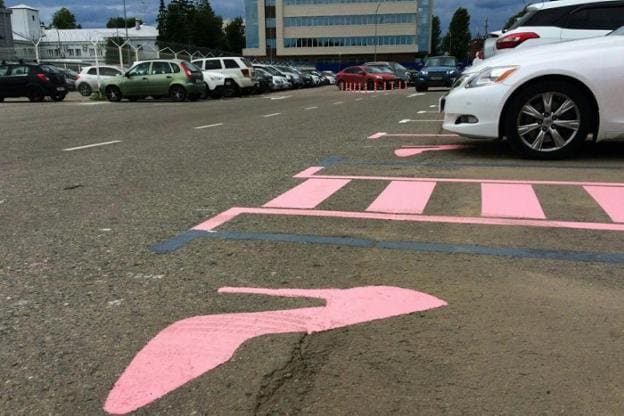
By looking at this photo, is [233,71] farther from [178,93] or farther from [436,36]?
[436,36]

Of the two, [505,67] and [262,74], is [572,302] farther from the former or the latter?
[262,74]

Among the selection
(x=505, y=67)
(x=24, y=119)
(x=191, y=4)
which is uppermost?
(x=191, y=4)

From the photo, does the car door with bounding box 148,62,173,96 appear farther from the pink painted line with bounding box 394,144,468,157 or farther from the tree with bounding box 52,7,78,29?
the tree with bounding box 52,7,78,29

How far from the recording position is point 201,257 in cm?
374

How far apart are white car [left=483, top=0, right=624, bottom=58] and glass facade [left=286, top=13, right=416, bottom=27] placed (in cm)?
10179

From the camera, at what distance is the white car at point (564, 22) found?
9.34 meters

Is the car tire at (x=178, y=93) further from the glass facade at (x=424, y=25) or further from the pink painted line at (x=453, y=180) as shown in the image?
the glass facade at (x=424, y=25)

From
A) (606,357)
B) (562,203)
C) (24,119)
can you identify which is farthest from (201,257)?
(24,119)

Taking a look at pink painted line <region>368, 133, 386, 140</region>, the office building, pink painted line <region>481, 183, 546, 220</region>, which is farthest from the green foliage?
pink painted line <region>481, 183, 546, 220</region>

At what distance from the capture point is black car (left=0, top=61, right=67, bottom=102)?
24875 millimetres

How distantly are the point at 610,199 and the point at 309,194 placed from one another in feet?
8.10

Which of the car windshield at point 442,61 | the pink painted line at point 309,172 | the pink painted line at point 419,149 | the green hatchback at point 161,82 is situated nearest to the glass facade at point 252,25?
the car windshield at point 442,61

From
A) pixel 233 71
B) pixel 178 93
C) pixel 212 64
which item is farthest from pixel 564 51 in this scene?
pixel 212 64

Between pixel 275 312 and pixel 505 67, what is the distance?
4.95 meters
